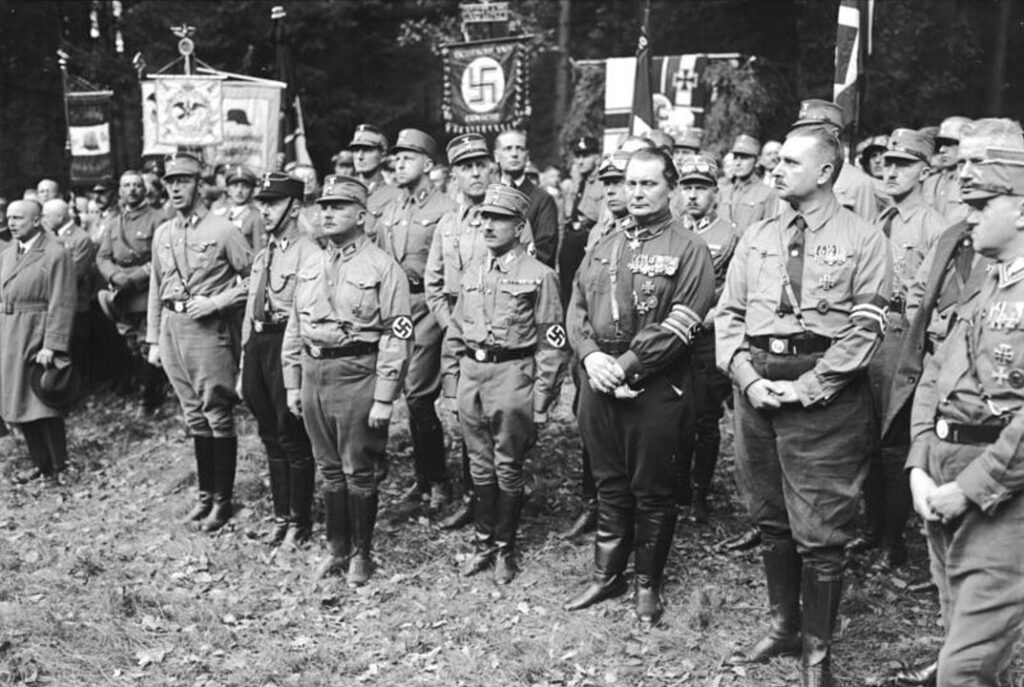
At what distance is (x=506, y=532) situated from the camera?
6512 millimetres

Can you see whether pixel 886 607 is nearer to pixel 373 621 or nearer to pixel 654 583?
pixel 654 583

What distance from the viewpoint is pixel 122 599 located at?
20.6ft

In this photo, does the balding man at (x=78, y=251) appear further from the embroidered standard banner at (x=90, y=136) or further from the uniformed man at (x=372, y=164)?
the uniformed man at (x=372, y=164)

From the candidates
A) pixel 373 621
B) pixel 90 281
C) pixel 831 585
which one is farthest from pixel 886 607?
pixel 90 281

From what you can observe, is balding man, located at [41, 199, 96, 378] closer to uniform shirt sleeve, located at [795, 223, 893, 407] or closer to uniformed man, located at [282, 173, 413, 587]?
uniformed man, located at [282, 173, 413, 587]

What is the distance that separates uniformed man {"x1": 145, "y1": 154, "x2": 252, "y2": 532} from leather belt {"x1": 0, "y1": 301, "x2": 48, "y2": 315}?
192 cm

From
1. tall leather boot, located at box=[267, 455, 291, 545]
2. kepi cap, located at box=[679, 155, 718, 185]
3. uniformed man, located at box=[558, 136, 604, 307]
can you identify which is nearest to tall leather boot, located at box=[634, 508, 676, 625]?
kepi cap, located at box=[679, 155, 718, 185]

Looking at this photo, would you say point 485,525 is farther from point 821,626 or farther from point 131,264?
point 131,264

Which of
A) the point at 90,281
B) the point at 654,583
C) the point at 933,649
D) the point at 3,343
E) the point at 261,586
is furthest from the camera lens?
the point at 90,281

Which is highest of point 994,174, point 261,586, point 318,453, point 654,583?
point 994,174

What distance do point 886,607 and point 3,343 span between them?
25.6 ft

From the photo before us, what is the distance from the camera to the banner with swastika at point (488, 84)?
402 inches

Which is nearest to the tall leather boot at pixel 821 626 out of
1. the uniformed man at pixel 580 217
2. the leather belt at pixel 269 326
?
the leather belt at pixel 269 326

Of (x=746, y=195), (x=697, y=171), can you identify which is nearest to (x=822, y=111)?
(x=697, y=171)
